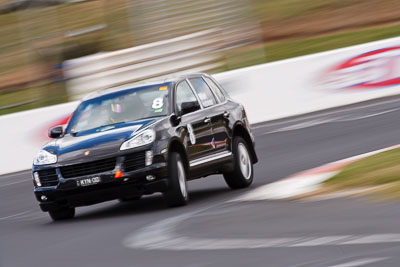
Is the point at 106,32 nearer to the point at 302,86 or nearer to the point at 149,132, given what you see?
the point at 302,86

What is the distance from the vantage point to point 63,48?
23031mm

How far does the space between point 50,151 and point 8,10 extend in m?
16.0

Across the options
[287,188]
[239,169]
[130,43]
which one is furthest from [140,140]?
[130,43]

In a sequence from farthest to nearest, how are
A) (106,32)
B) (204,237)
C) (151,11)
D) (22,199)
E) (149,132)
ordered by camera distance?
(106,32), (151,11), (22,199), (149,132), (204,237)

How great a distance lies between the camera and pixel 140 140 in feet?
36.3

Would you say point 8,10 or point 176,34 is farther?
point 8,10

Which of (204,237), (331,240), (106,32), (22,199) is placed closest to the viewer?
(331,240)

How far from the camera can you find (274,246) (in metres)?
8.09

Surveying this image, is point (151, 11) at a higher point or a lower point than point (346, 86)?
higher

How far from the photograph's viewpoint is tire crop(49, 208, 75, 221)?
11.7 m

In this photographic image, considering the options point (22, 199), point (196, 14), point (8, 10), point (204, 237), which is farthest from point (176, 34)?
point (204, 237)

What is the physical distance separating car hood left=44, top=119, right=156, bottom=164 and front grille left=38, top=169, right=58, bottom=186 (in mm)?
160

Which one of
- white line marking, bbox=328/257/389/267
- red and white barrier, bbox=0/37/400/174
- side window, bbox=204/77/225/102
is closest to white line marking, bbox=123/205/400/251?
white line marking, bbox=328/257/389/267

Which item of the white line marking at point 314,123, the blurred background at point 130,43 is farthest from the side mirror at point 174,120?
the blurred background at point 130,43
